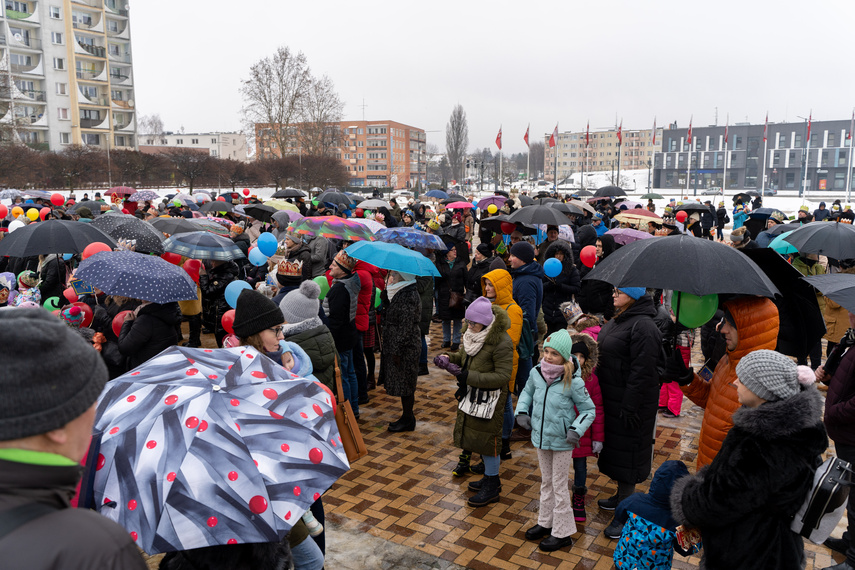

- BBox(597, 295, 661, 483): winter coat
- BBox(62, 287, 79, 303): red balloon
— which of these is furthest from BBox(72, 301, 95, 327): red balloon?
BBox(597, 295, 661, 483): winter coat

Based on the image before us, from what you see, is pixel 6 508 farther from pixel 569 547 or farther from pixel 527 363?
pixel 527 363

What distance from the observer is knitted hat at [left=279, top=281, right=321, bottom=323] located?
500 centimetres

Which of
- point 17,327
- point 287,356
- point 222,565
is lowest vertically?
point 222,565

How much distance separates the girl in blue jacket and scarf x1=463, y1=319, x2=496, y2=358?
0.65 m

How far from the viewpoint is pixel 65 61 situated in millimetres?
58719

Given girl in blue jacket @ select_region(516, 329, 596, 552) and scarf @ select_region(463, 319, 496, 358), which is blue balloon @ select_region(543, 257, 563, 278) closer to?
scarf @ select_region(463, 319, 496, 358)

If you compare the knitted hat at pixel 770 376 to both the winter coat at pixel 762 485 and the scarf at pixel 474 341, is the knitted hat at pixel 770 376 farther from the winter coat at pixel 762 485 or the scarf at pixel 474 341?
the scarf at pixel 474 341

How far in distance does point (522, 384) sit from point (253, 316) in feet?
13.8

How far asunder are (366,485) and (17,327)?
186 inches

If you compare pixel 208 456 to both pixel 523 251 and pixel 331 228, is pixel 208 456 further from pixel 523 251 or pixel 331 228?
pixel 331 228

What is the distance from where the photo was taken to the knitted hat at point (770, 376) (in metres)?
2.98

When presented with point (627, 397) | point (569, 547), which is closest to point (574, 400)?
point (627, 397)

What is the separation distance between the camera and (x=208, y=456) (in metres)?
2.05

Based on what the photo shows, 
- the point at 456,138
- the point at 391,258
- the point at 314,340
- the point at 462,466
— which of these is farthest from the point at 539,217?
the point at 456,138
